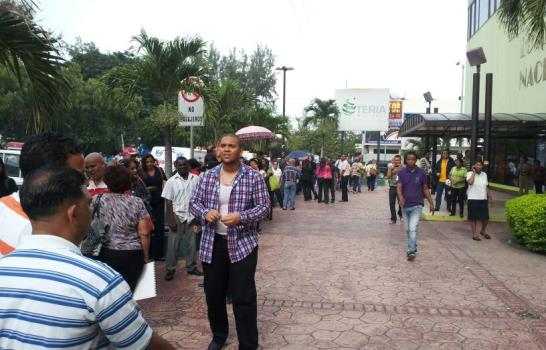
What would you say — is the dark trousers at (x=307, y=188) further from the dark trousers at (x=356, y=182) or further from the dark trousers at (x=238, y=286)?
the dark trousers at (x=238, y=286)

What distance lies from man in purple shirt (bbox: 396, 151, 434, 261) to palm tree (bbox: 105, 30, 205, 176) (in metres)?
4.09

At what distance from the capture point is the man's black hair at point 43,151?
2578mm

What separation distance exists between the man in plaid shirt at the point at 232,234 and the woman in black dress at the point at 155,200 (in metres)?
3.44

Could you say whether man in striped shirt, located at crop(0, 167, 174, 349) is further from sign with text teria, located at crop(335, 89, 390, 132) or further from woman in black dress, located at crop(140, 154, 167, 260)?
sign with text teria, located at crop(335, 89, 390, 132)

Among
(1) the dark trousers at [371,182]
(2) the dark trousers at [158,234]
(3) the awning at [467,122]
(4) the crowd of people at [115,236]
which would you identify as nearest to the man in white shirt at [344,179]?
(3) the awning at [467,122]

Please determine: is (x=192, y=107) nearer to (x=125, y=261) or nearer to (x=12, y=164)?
(x=125, y=261)

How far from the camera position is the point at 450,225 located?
452 inches

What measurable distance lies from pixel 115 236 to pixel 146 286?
5.73ft

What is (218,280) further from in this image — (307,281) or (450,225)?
(450,225)

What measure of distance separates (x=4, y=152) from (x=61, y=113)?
808 cm

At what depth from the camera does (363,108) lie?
36.8m

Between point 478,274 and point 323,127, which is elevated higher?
point 323,127

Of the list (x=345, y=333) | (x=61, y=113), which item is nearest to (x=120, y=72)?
(x=61, y=113)

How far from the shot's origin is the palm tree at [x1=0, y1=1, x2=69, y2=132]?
4.16 meters
